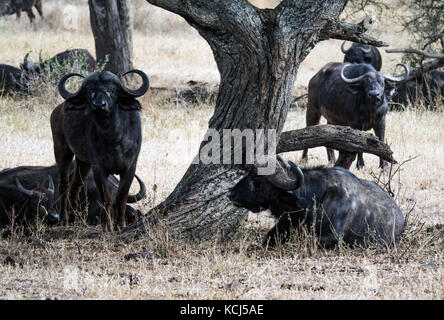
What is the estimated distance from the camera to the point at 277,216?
673cm

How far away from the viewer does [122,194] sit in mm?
7801

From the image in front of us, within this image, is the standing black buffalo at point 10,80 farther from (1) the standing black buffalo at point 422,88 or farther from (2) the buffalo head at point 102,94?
(2) the buffalo head at point 102,94

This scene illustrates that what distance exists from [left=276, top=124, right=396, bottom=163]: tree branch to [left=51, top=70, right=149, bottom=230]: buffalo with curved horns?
1.56m

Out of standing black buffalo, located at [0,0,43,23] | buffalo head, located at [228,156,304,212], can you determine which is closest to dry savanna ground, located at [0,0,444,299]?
buffalo head, located at [228,156,304,212]

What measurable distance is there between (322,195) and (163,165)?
460cm

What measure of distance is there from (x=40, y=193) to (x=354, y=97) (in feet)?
18.3

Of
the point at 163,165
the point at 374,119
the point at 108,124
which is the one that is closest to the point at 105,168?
the point at 108,124

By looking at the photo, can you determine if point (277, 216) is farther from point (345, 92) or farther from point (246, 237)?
point (345, 92)

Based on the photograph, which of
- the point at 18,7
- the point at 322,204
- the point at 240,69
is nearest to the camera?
the point at 322,204

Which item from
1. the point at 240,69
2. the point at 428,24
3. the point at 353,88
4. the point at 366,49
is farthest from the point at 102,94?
the point at 428,24

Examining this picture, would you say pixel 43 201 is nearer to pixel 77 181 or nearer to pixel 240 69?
pixel 77 181

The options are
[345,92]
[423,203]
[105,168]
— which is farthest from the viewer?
[345,92]

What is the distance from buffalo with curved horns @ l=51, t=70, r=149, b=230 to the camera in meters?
7.37

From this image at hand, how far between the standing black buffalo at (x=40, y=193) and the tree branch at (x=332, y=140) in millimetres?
1863
